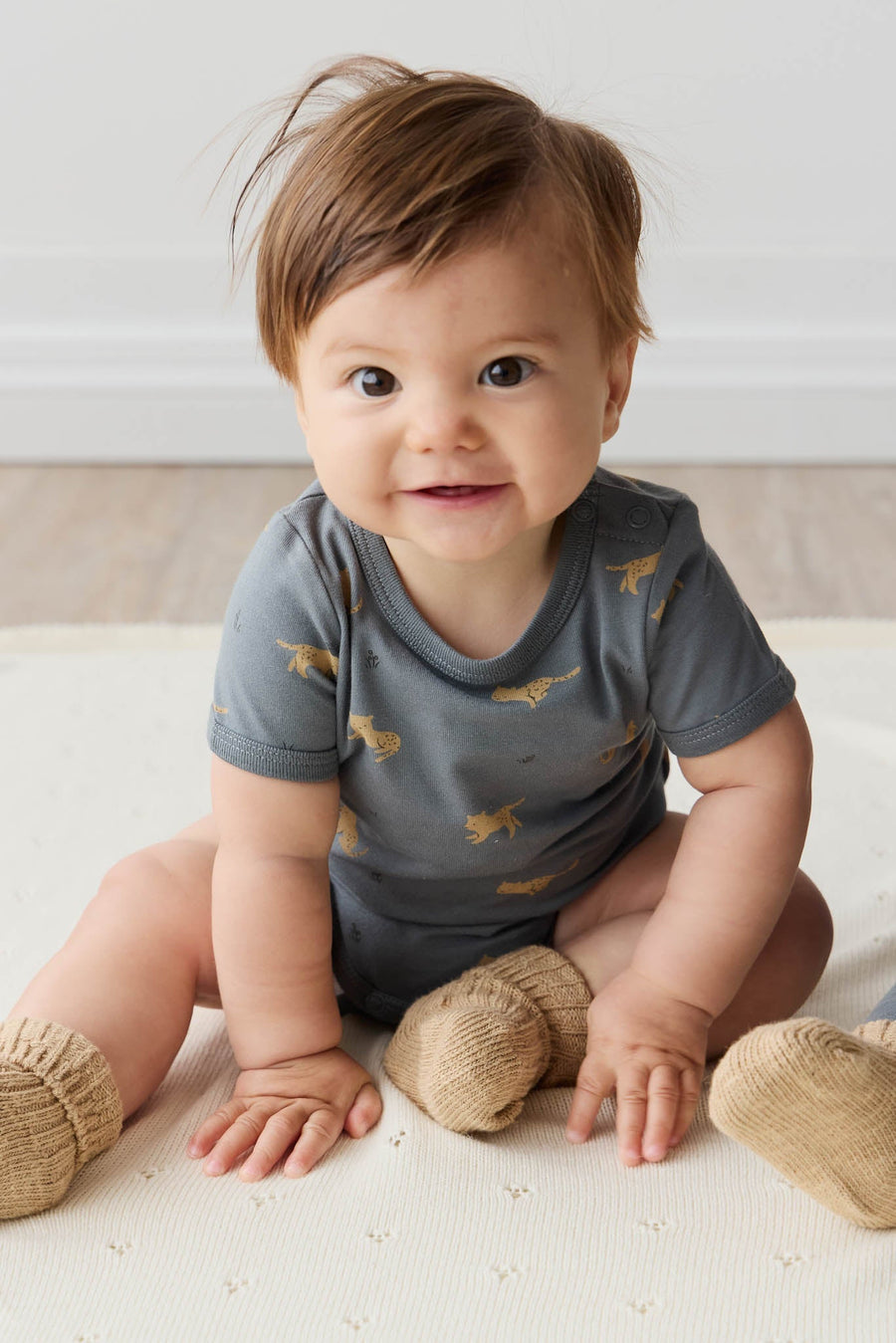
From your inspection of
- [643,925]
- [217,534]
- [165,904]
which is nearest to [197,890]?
[165,904]

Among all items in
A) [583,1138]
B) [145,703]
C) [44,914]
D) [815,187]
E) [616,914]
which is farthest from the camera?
[815,187]

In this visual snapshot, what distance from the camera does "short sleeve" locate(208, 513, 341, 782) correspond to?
0.71 meters

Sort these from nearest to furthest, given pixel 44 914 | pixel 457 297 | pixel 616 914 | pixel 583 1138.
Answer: pixel 457 297, pixel 583 1138, pixel 616 914, pixel 44 914

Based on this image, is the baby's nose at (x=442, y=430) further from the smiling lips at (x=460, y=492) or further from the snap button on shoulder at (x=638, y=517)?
the snap button on shoulder at (x=638, y=517)

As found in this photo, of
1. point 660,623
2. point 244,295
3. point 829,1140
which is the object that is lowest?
point 244,295

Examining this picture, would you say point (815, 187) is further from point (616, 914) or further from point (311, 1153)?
point (311, 1153)

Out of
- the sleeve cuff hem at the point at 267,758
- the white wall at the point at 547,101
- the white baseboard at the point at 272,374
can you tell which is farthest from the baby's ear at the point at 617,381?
the white baseboard at the point at 272,374

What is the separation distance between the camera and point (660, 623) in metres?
0.72

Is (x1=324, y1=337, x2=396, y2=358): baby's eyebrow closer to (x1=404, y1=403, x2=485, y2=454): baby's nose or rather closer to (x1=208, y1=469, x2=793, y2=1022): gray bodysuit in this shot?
(x1=404, y1=403, x2=485, y2=454): baby's nose

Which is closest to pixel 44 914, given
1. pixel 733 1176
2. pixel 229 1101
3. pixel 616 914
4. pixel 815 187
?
pixel 229 1101

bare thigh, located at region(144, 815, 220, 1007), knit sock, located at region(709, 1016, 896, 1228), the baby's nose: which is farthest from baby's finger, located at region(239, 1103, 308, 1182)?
the baby's nose

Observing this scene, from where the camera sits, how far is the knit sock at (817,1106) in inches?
23.1

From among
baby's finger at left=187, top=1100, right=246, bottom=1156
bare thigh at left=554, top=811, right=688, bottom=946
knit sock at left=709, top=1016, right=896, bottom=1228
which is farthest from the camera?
bare thigh at left=554, top=811, right=688, bottom=946

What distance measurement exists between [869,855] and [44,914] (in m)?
0.52
